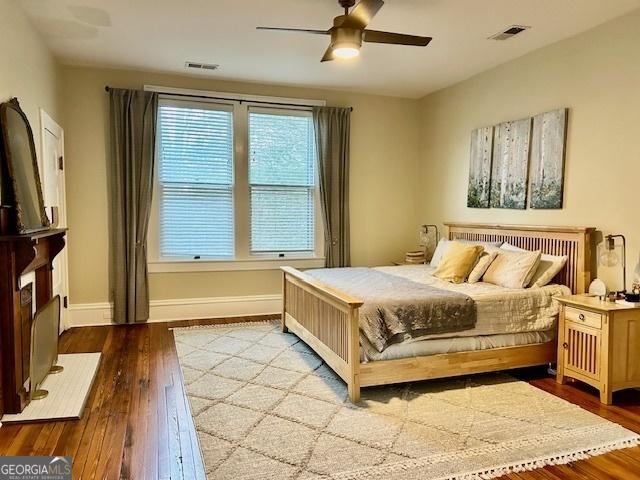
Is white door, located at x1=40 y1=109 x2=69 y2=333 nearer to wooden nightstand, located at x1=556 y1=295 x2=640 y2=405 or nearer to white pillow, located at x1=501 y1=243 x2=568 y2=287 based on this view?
white pillow, located at x1=501 y1=243 x2=568 y2=287

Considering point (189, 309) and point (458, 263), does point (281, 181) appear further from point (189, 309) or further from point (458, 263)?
point (458, 263)

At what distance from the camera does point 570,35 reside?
3846 millimetres

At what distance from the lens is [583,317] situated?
322 cm

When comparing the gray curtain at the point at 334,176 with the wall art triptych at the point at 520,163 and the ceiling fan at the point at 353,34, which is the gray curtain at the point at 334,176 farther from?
the ceiling fan at the point at 353,34

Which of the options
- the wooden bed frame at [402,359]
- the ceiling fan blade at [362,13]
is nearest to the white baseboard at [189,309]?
the wooden bed frame at [402,359]

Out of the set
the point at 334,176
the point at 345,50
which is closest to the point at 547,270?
the point at 345,50

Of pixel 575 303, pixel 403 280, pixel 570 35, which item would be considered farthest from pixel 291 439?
pixel 570 35

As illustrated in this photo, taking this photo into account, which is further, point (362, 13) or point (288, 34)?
point (288, 34)

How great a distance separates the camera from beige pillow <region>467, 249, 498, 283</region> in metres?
4.01

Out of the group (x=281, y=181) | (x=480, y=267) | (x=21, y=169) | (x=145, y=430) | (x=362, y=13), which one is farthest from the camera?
(x=281, y=181)

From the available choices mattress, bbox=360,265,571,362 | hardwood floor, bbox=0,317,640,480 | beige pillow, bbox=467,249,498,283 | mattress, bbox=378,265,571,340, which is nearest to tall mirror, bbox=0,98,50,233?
hardwood floor, bbox=0,317,640,480

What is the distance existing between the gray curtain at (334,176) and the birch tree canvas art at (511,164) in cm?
180

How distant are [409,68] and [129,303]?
12.9ft

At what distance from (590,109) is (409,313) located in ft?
7.48
